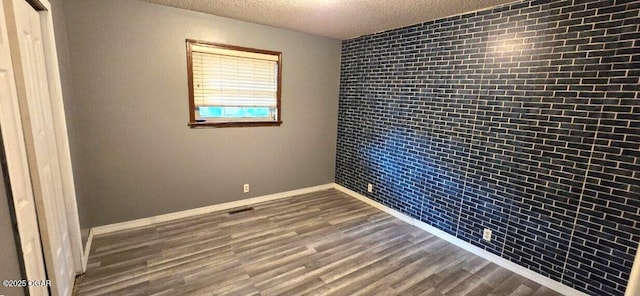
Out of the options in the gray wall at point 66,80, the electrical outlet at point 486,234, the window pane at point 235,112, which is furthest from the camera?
the window pane at point 235,112

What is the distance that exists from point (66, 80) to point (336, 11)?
2565 millimetres

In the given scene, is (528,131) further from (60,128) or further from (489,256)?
(60,128)

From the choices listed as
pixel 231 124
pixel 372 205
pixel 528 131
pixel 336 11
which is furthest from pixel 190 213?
pixel 528 131

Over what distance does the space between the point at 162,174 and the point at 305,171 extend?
79.1 inches

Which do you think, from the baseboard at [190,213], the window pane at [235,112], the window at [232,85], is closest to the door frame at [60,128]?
the baseboard at [190,213]

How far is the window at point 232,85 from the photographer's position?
3184 mm

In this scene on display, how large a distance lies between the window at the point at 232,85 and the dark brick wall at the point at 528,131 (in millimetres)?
1589

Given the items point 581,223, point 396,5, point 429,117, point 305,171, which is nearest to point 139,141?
point 305,171

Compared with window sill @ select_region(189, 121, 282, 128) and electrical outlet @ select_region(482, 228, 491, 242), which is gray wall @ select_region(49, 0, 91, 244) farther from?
electrical outlet @ select_region(482, 228, 491, 242)

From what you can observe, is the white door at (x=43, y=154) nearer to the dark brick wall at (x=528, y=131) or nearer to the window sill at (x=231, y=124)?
the window sill at (x=231, y=124)

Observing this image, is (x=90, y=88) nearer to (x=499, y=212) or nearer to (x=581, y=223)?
(x=499, y=212)

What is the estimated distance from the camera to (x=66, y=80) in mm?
2289

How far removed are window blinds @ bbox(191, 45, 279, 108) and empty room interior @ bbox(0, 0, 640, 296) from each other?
0.03m

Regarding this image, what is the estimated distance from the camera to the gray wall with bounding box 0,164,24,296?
3.42 feet
